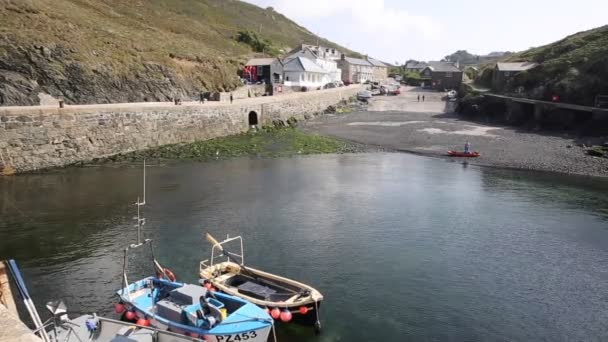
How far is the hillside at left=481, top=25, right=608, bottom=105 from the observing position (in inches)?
2327

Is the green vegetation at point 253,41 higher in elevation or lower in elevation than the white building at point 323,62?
higher

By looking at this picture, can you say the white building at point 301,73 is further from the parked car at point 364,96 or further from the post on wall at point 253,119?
the post on wall at point 253,119

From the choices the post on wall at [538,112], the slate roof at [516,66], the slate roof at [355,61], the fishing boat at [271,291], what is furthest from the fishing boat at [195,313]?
the slate roof at [355,61]

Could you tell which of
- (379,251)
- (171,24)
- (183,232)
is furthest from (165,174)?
(171,24)

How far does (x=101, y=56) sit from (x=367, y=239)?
141 feet

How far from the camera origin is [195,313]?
13516 mm

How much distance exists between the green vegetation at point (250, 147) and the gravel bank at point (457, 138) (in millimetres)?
4904

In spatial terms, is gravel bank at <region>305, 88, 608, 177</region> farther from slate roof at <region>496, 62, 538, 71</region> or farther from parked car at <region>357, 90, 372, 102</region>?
parked car at <region>357, 90, 372, 102</region>

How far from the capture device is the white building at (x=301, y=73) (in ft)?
277

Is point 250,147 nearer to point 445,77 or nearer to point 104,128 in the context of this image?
point 104,128

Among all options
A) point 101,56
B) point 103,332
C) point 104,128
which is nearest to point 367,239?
point 103,332

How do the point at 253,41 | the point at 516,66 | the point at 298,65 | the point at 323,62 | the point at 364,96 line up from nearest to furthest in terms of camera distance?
the point at 516,66 → the point at 298,65 → the point at 364,96 → the point at 323,62 → the point at 253,41

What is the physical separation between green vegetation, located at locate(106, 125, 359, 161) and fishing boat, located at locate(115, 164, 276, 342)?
28.6 metres

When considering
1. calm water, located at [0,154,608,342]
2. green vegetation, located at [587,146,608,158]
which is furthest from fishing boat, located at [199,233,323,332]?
green vegetation, located at [587,146,608,158]
